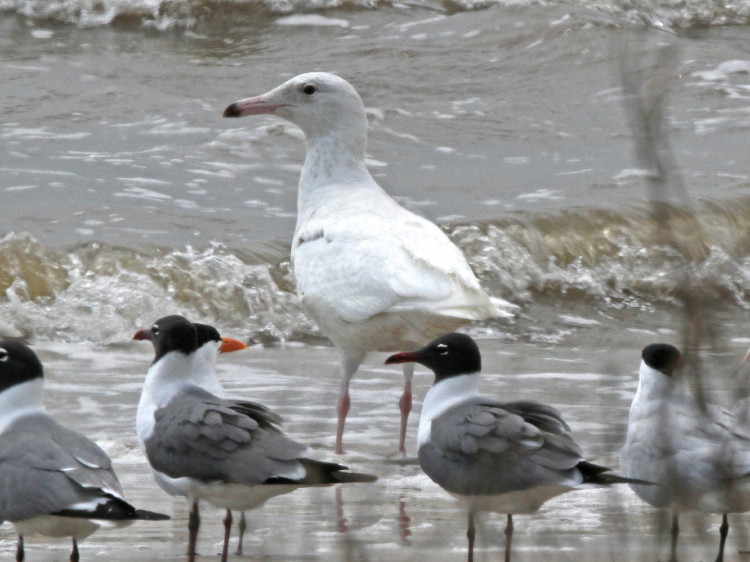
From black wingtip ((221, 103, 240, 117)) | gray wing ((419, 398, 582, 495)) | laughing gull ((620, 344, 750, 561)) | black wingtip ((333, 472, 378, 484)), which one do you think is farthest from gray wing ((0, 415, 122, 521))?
black wingtip ((221, 103, 240, 117))

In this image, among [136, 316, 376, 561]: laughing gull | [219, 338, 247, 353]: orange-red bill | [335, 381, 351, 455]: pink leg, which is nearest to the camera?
[136, 316, 376, 561]: laughing gull

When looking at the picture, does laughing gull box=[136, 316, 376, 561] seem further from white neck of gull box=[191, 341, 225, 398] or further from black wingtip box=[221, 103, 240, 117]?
black wingtip box=[221, 103, 240, 117]

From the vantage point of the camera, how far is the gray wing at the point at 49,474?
4.27 metres

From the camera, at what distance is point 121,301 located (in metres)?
10.1

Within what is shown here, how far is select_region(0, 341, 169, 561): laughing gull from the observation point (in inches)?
165

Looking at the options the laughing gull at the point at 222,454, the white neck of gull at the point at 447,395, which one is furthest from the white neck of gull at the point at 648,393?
the laughing gull at the point at 222,454

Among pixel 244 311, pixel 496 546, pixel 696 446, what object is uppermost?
pixel 696 446

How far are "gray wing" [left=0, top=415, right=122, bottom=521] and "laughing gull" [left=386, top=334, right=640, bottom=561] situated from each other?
111 centimetres

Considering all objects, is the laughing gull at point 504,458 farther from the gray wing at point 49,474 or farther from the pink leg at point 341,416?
the pink leg at point 341,416

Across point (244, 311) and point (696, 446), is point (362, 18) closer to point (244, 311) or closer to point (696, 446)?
point (244, 311)

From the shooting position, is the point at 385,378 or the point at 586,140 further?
the point at 586,140

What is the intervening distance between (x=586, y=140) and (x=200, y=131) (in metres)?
4.12

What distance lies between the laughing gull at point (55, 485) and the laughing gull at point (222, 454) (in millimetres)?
272

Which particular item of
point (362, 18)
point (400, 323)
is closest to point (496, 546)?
point (400, 323)
